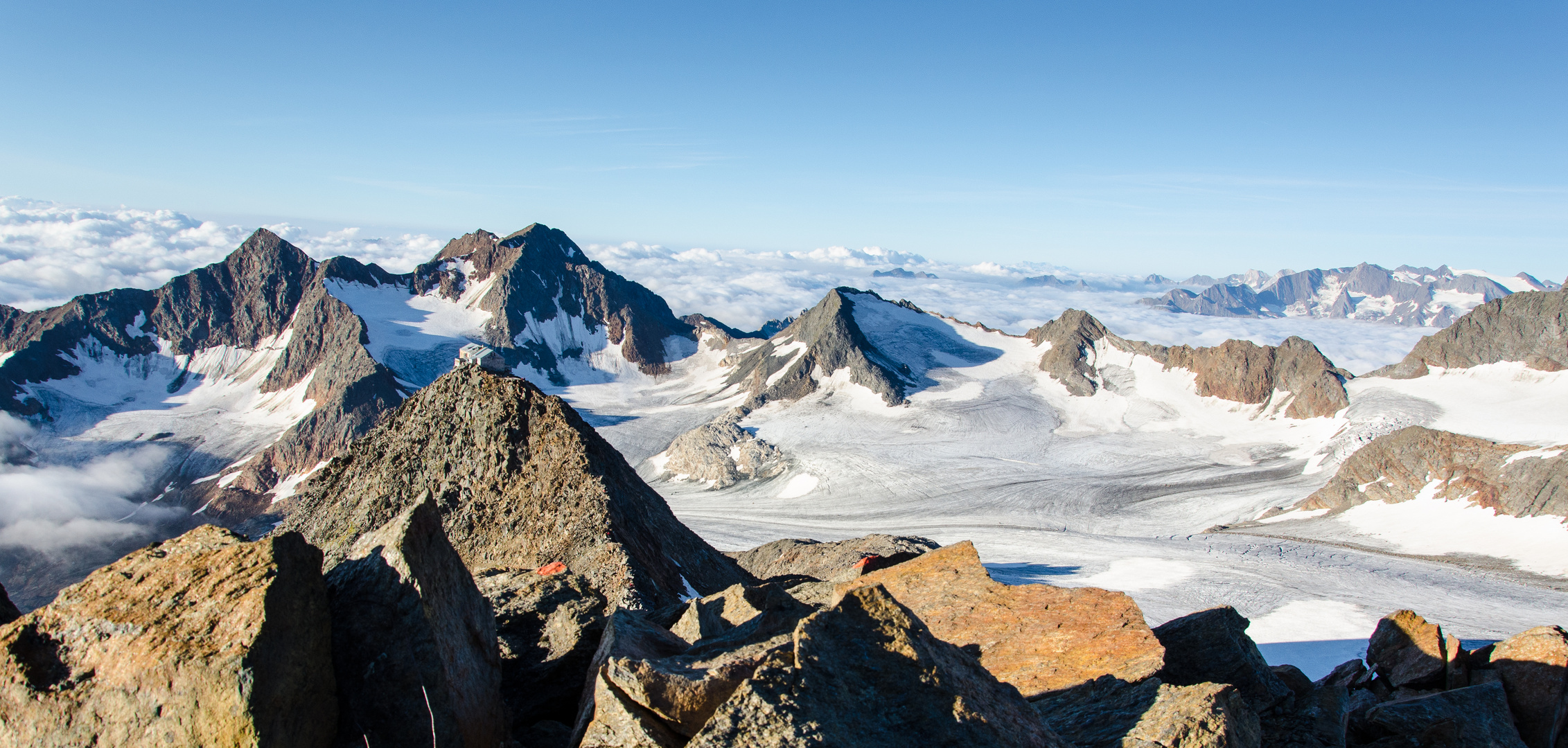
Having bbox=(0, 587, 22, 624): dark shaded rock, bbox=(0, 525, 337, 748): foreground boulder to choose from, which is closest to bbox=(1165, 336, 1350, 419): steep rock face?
bbox=(0, 525, 337, 748): foreground boulder

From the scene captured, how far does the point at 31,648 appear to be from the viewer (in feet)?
15.8

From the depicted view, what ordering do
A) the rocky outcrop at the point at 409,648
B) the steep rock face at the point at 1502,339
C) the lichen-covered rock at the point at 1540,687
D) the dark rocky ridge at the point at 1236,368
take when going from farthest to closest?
the steep rock face at the point at 1502,339 → the dark rocky ridge at the point at 1236,368 → the lichen-covered rock at the point at 1540,687 → the rocky outcrop at the point at 409,648

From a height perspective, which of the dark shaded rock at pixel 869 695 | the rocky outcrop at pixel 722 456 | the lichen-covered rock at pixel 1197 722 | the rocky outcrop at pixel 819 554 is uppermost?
the dark shaded rock at pixel 869 695

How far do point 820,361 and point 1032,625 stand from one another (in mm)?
94761

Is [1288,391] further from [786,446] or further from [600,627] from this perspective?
[600,627]

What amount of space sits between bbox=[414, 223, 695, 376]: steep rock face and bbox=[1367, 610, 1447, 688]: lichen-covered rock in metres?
131

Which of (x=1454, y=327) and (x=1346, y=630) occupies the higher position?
(x=1454, y=327)

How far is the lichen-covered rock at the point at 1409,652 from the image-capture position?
9.96 meters

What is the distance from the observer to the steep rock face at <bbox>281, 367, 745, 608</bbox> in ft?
42.9

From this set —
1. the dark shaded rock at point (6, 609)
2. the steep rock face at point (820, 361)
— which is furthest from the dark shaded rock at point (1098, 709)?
the steep rock face at point (820, 361)

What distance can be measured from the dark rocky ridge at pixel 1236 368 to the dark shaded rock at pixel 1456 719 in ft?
309

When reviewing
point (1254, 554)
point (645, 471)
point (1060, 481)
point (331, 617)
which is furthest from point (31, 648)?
point (645, 471)

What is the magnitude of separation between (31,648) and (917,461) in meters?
75.6

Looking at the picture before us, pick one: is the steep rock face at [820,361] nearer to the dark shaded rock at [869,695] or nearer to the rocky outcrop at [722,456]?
the rocky outcrop at [722,456]
